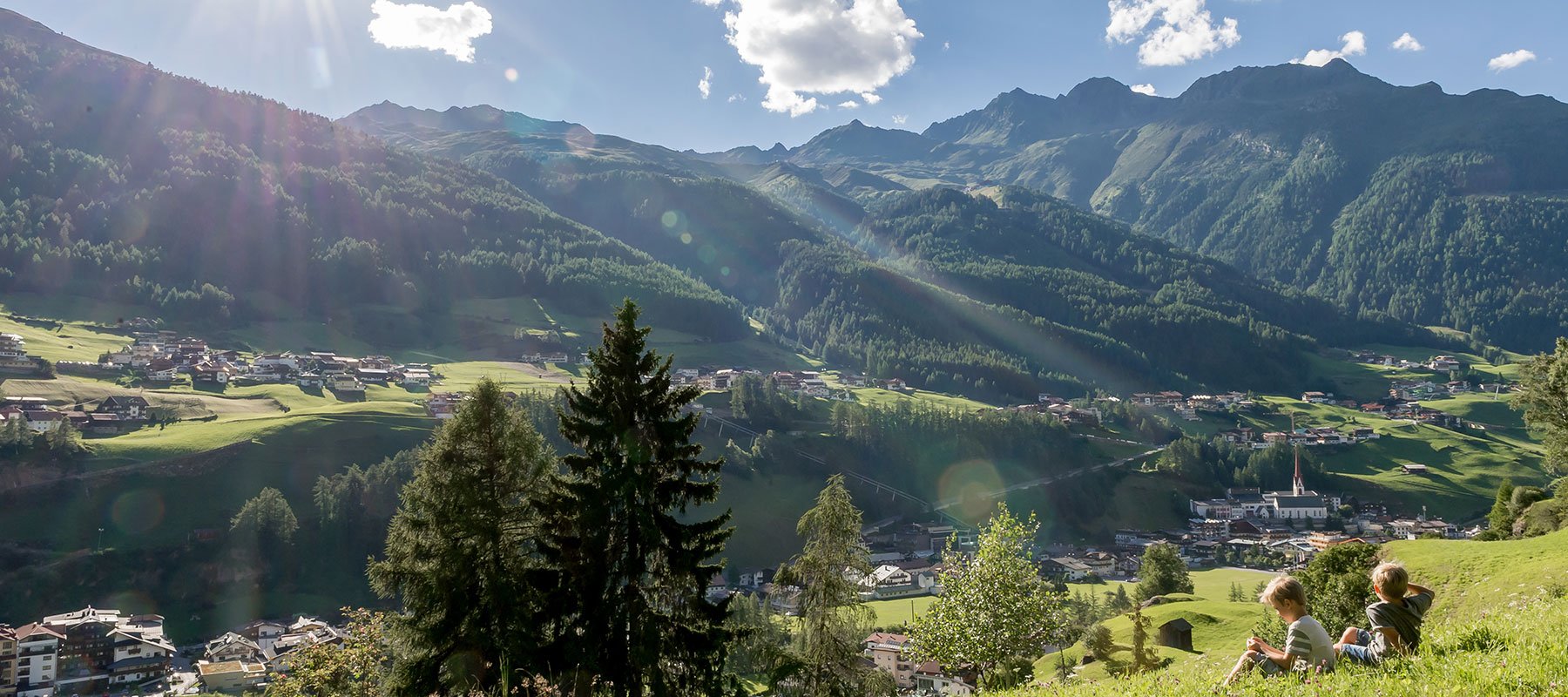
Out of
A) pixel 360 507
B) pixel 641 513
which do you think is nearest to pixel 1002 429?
pixel 360 507

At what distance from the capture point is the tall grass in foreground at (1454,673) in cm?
744

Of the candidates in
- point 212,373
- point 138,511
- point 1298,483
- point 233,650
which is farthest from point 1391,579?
point 1298,483

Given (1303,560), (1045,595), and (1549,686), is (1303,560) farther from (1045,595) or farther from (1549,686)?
(1549,686)

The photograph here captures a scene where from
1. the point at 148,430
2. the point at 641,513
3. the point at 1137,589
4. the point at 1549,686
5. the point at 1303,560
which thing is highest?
the point at 1549,686

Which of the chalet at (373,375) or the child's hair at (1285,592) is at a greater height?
the child's hair at (1285,592)

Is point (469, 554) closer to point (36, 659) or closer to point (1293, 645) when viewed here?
point (1293, 645)

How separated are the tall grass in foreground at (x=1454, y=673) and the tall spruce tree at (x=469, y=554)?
53.3 feet

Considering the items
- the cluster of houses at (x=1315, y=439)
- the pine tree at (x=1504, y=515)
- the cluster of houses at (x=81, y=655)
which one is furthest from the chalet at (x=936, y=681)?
the cluster of houses at (x=1315, y=439)

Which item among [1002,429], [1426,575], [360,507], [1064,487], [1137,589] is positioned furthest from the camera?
[1002,429]

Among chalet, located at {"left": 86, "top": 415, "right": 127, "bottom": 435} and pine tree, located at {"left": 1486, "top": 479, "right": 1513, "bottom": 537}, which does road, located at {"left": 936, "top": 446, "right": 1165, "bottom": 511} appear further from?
chalet, located at {"left": 86, "top": 415, "right": 127, "bottom": 435}

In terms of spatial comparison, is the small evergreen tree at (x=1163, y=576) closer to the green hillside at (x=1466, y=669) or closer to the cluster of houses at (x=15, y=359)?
the green hillside at (x=1466, y=669)

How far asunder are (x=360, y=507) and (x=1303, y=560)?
129355 mm

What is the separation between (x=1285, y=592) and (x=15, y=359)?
18234 cm

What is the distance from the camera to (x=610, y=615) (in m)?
21.7
